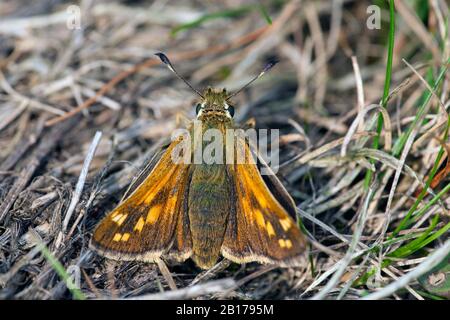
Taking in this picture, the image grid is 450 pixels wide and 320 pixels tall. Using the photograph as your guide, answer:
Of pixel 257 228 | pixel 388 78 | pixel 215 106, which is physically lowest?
pixel 257 228

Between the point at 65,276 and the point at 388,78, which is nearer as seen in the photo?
the point at 65,276

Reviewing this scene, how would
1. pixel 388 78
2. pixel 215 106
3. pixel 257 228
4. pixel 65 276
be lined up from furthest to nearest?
pixel 215 106 < pixel 388 78 < pixel 257 228 < pixel 65 276

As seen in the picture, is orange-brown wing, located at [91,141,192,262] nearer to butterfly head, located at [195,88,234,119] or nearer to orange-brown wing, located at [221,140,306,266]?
orange-brown wing, located at [221,140,306,266]

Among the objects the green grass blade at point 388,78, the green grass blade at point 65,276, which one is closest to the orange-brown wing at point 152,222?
the green grass blade at point 65,276

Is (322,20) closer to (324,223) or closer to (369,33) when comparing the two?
(369,33)

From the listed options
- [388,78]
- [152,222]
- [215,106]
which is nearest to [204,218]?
[152,222]

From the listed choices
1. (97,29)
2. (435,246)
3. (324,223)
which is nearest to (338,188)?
(324,223)

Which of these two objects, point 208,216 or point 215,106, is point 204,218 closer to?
point 208,216
